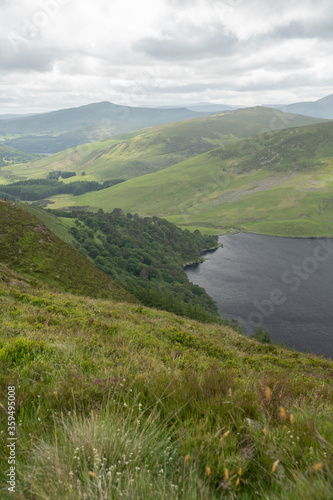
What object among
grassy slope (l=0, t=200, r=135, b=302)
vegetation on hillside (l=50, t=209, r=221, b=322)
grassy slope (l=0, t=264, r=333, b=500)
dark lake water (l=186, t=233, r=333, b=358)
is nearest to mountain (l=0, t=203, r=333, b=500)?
grassy slope (l=0, t=264, r=333, b=500)

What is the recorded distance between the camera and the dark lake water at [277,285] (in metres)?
72.8

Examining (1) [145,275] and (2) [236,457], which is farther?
Result: (1) [145,275]

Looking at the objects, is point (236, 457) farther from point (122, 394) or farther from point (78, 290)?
point (78, 290)

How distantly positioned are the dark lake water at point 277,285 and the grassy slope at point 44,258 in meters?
48.3

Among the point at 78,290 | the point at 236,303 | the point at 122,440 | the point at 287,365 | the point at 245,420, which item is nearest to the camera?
the point at 122,440

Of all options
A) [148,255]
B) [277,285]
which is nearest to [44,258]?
[148,255]

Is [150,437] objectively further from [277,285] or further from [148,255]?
[148,255]

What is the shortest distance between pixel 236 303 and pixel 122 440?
9268 cm

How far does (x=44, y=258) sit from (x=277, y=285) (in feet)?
287

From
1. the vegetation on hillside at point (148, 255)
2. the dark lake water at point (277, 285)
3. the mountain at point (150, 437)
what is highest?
the mountain at point (150, 437)

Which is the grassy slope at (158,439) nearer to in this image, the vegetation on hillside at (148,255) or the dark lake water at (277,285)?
the vegetation on hillside at (148,255)

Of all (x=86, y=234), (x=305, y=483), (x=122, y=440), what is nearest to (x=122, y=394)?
(x=122, y=440)

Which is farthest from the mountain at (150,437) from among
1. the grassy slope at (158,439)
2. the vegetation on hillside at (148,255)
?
the vegetation on hillside at (148,255)

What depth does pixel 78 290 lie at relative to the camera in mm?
34000
